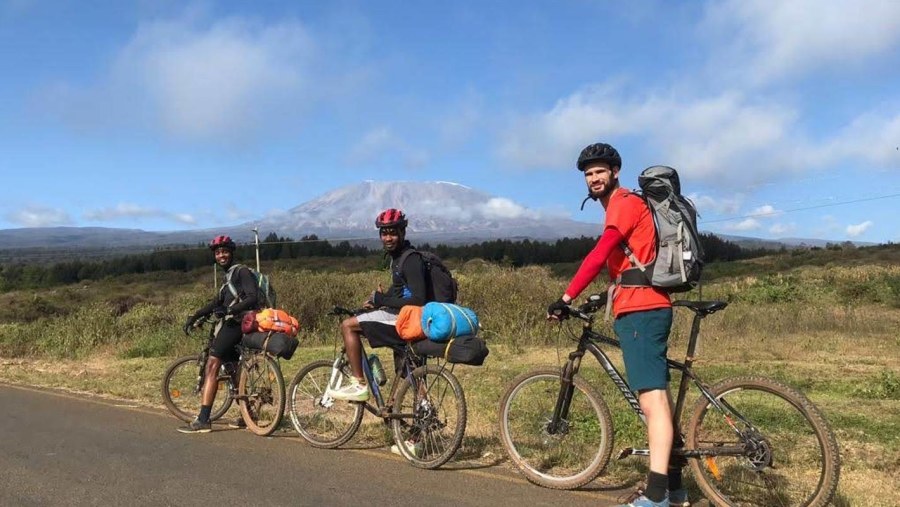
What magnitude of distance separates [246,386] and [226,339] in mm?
531

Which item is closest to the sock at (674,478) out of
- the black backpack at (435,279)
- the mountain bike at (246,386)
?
the black backpack at (435,279)

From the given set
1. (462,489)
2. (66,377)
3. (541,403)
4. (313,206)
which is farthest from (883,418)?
(313,206)

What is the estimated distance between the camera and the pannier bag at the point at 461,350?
5.11m

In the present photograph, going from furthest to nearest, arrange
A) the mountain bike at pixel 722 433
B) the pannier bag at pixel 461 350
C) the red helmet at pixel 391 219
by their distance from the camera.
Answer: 1. the red helmet at pixel 391 219
2. the pannier bag at pixel 461 350
3. the mountain bike at pixel 722 433

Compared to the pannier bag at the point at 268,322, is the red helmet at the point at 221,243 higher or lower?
higher

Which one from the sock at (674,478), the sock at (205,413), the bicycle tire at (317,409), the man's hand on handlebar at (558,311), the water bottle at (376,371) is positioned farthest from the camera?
the sock at (205,413)

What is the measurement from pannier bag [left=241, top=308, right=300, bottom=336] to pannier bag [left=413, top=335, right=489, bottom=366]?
1940 millimetres

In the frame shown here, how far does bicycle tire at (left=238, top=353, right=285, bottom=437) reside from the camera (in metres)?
6.59

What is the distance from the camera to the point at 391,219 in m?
5.59

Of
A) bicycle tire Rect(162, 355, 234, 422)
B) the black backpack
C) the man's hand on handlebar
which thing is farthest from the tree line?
the man's hand on handlebar

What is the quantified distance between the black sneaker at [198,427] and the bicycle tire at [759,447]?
15.7 ft

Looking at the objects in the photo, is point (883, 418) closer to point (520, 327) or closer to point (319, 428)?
point (319, 428)

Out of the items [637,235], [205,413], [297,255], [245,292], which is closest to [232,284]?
[245,292]

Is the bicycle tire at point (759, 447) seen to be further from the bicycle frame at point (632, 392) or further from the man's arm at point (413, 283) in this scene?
the man's arm at point (413, 283)
